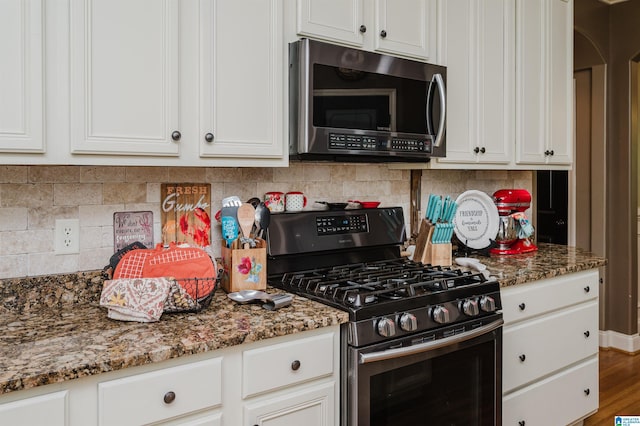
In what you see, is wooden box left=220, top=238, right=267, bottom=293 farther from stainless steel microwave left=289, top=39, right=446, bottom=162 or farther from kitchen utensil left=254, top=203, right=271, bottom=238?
stainless steel microwave left=289, top=39, right=446, bottom=162

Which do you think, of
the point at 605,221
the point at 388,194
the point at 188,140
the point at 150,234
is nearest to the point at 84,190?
the point at 150,234

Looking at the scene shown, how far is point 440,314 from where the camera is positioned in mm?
1811

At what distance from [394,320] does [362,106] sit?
0.88m

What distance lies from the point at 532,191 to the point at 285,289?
2.30m

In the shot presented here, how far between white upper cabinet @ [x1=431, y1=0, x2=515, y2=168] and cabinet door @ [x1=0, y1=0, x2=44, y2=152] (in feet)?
5.49

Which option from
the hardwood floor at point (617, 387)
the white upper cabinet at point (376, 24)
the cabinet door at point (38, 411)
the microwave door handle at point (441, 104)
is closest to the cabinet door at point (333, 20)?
the white upper cabinet at point (376, 24)

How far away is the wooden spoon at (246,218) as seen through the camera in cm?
190

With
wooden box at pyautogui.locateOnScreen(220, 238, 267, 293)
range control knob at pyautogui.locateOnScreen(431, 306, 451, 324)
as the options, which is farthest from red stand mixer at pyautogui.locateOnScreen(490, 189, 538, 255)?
wooden box at pyautogui.locateOnScreen(220, 238, 267, 293)

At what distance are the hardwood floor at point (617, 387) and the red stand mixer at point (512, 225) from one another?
3.31 feet

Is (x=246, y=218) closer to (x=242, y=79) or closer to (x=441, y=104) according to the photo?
(x=242, y=79)

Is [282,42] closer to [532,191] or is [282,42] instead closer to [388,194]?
[388,194]

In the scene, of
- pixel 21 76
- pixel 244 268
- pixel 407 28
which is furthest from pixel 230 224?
pixel 407 28

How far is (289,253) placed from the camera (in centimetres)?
212

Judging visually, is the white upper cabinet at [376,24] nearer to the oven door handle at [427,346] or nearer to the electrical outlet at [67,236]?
the electrical outlet at [67,236]
